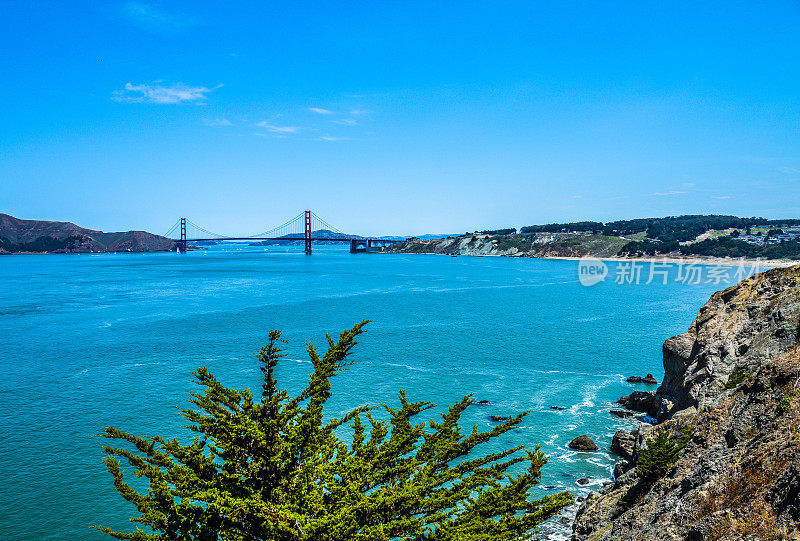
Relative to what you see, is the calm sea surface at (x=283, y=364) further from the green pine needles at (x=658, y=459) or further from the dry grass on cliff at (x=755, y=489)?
the dry grass on cliff at (x=755, y=489)

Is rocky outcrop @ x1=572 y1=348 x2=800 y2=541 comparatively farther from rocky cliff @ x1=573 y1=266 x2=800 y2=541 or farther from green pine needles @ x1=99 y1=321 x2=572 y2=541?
green pine needles @ x1=99 y1=321 x2=572 y2=541

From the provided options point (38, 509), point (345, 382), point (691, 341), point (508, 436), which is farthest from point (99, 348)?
point (691, 341)

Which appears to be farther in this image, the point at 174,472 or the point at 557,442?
the point at 557,442

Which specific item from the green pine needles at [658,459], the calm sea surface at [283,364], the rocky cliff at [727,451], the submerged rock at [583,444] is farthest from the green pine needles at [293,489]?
the submerged rock at [583,444]

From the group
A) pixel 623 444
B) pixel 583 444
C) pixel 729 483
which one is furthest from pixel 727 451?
pixel 583 444

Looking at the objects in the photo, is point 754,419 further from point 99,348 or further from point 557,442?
point 99,348

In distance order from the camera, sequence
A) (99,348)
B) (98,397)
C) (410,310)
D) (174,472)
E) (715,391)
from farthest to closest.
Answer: (410,310) → (99,348) → (98,397) → (715,391) → (174,472)

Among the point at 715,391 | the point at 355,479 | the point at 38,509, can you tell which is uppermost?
the point at 355,479
